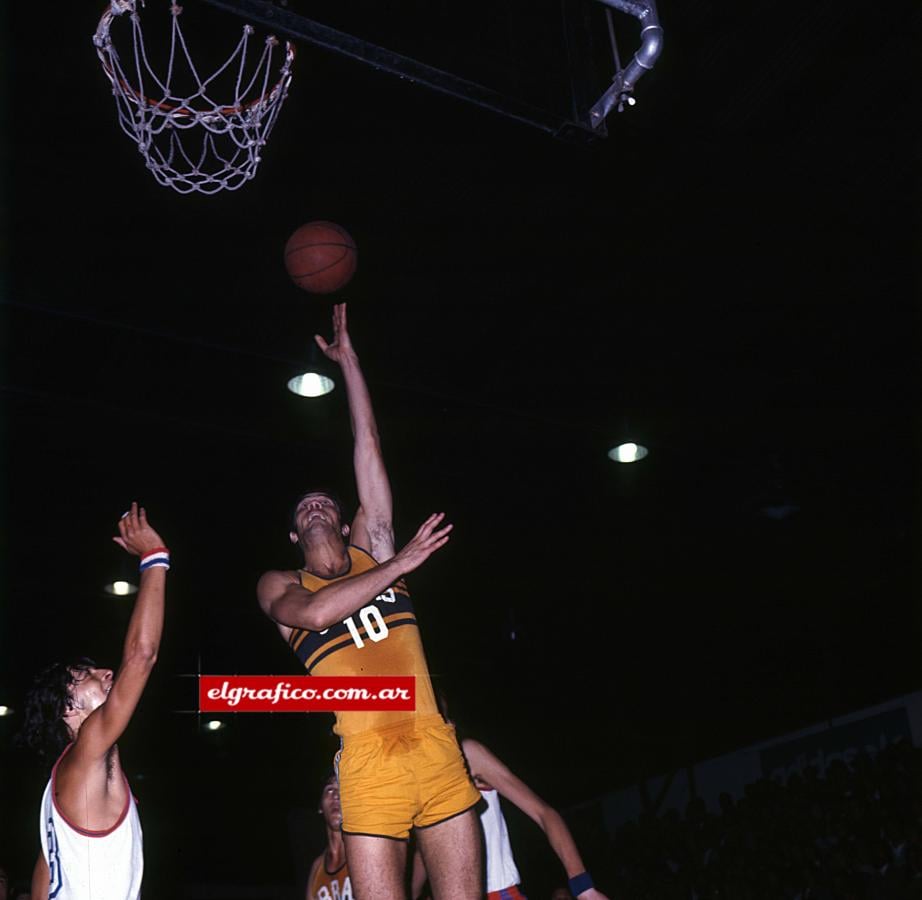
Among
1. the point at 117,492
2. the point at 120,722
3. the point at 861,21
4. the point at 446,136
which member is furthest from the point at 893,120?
→ the point at 117,492

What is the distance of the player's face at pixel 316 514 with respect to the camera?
5.42m

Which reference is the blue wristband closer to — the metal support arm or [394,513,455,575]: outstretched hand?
[394,513,455,575]: outstretched hand

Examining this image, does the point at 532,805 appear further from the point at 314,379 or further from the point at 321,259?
the point at 314,379

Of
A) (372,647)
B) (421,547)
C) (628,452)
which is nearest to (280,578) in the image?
(372,647)

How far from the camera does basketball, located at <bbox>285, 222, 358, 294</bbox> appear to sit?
6.13 m

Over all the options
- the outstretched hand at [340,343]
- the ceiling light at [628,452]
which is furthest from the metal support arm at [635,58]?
the ceiling light at [628,452]

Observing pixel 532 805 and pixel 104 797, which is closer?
pixel 104 797

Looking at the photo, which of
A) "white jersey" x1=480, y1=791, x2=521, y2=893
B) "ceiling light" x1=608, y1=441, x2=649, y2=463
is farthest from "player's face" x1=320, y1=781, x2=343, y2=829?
"ceiling light" x1=608, y1=441, x2=649, y2=463

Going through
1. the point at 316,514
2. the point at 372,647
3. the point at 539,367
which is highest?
the point at 539,367

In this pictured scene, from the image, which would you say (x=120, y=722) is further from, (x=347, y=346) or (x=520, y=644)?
(x=520, y=644)

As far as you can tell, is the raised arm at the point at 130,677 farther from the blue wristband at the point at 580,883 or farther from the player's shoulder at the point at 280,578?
the blue wristband at the point at 580,883

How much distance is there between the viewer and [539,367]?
9.61 metres

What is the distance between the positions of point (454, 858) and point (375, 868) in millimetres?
334

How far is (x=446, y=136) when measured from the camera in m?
7.01
